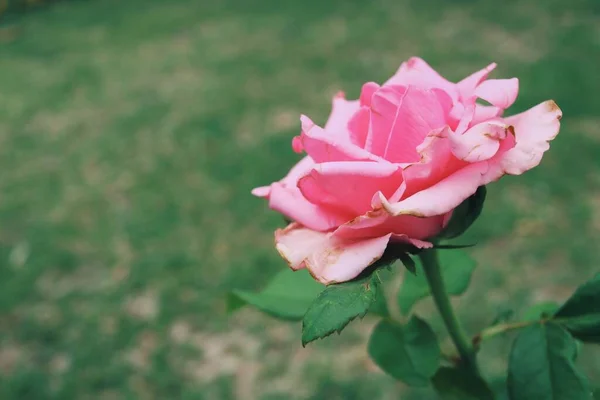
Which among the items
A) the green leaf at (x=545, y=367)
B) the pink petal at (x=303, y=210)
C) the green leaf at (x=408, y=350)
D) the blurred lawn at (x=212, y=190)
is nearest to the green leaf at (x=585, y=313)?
the green leaf at (x=545, y=367)

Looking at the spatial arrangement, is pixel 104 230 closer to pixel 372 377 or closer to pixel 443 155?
pixel 372 377

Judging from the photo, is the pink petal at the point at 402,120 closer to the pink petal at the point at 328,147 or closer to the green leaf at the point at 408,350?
the pink petal at the point at 328,147

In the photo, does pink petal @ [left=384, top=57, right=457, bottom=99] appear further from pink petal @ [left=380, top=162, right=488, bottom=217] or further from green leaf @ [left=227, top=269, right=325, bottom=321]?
green leaf @ [left=227, top=269, right=325, bottom=321]

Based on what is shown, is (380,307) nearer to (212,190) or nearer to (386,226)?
(386,226)

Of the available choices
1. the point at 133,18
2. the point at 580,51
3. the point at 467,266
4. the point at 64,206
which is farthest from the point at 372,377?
the point at 133,18

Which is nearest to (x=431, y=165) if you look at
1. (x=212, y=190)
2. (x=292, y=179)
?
(x=292, y=179)
